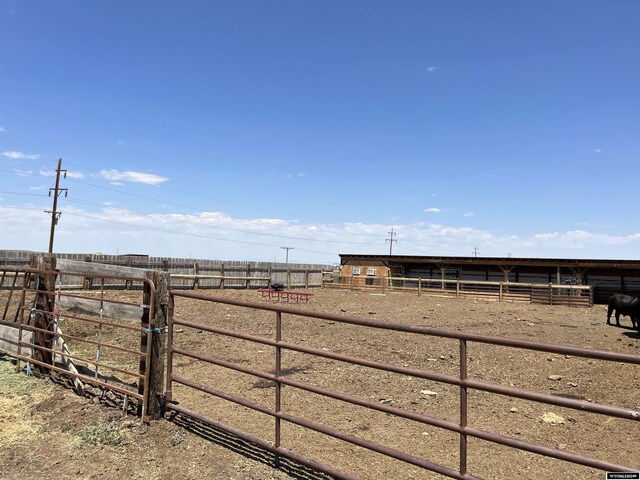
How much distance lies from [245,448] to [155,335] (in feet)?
5.04

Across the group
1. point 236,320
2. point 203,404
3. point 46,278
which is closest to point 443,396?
point 203,404

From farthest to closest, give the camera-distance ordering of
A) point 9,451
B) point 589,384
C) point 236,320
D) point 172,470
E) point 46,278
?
point 236,320 → point 589,384 → point 46,278 → point 9,451 → point 172,470

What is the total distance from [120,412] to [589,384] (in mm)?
7133

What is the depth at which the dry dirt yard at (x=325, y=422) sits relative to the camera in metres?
3.93

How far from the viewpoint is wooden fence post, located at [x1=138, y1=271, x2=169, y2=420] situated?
467 centimetres

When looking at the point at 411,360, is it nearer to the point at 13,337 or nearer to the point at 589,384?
the point at 589,384

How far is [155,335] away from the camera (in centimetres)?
471

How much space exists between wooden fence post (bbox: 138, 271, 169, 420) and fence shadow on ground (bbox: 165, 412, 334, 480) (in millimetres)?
255

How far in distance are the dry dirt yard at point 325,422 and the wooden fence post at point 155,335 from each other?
0.24 meters

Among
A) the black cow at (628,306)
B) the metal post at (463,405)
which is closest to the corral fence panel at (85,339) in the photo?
the metal post at (463,405)

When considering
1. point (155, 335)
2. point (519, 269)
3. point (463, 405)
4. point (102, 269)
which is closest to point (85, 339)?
point (102, 269)

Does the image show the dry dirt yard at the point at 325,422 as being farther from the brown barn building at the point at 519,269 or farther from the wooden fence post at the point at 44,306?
Result: the brown barn building at the point at 519,269

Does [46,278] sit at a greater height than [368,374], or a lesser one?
greater

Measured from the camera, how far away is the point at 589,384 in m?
7.22
